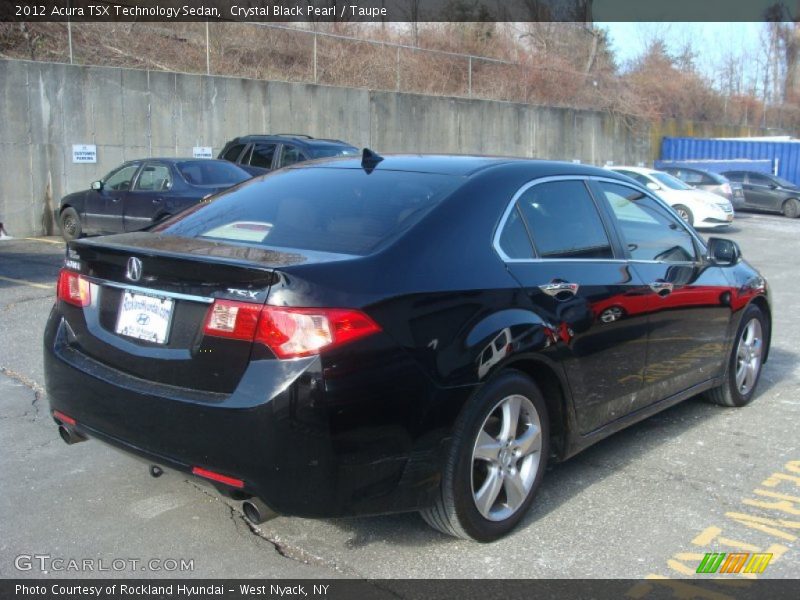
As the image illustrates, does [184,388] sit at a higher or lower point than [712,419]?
higher

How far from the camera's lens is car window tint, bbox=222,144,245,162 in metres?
15.8

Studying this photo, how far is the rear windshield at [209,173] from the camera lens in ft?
42.6

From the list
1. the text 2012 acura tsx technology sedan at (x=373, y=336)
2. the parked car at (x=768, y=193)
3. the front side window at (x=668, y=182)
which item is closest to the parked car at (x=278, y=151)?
the front side window at (x=668, y=182)

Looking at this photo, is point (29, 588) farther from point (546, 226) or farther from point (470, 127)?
point (470, 127)

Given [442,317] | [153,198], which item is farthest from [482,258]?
[153,198]

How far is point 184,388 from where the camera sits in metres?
3.22

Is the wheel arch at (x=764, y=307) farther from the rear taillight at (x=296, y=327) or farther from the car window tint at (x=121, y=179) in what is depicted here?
the car window tint at (x=121, y=179)

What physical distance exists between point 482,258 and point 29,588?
89.8 inches

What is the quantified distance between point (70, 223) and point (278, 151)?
3.89 m

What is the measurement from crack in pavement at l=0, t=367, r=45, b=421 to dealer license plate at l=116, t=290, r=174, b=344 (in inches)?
88.0

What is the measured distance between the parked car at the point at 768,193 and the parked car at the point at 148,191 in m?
19.8

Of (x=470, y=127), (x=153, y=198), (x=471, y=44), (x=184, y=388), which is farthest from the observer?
(x=471, y=44)

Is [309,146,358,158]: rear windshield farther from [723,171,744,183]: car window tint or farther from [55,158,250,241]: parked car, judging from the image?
[723,171,744,183]: car window tint

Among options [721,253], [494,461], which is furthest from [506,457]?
[721,253]
